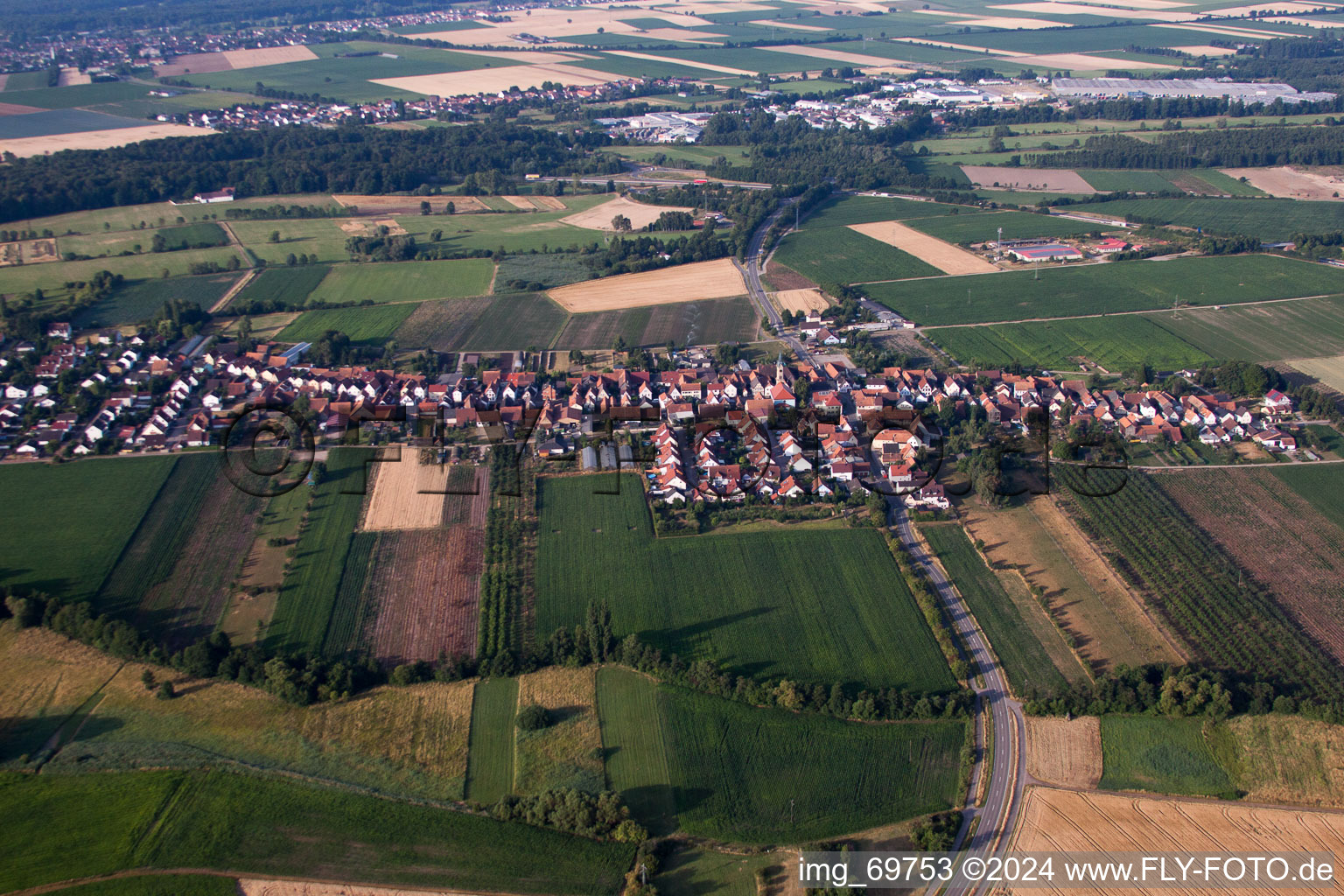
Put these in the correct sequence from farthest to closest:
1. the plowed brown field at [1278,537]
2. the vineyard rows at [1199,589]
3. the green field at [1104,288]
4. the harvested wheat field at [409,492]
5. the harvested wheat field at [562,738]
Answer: the green field at [1104,288], the harvested wheat field at [409,492], the plowed brown field at [1278,537], the vineyard rows at [1199,589], the harvested wheat field at [562,738]

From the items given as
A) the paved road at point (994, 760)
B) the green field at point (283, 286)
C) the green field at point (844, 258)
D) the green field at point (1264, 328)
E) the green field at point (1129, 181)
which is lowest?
the green field at point (283, 286)

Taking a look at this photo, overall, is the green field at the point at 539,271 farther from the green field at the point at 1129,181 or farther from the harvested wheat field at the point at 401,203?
the green field at the point at 1129,181

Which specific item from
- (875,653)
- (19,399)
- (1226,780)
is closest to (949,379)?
(875,653)

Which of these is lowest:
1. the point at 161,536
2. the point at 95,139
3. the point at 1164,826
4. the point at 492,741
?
the point at 95,139

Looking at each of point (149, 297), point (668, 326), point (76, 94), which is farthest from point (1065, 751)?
point (76, 94)

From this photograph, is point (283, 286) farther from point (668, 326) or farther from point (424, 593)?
point (424, 593)

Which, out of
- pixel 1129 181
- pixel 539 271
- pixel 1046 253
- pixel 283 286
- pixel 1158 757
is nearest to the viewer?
pixel 1158 757

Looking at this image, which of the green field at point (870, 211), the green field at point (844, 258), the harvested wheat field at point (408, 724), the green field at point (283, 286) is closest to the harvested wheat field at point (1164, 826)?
the harvested wheat field at point (408, 724)

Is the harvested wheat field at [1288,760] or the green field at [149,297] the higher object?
the harvested wheat field at [1288,760]
